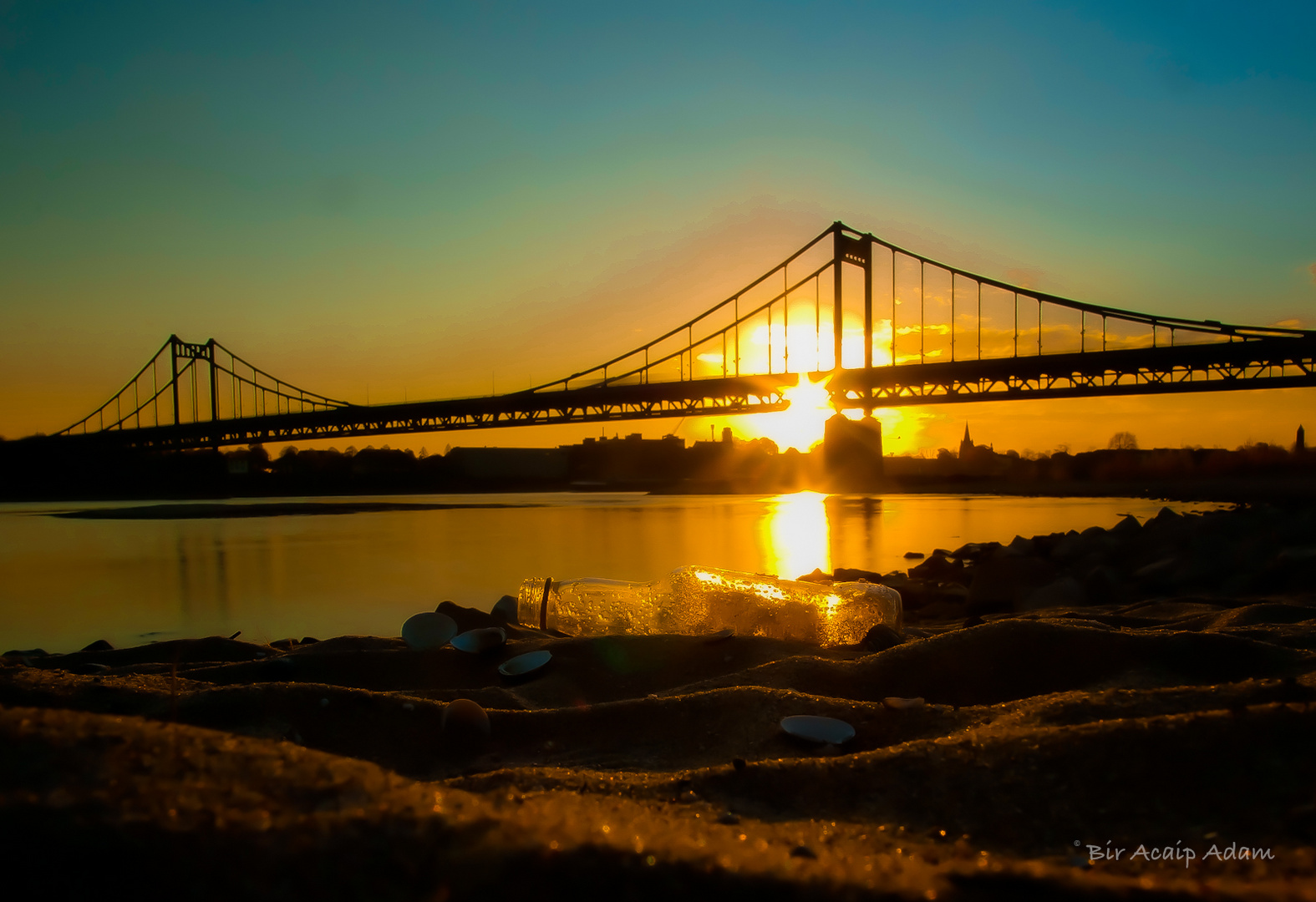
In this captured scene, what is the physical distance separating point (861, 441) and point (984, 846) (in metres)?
24.1

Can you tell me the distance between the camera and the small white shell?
2.22 metres

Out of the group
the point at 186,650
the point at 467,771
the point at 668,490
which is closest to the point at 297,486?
the point at 668,490

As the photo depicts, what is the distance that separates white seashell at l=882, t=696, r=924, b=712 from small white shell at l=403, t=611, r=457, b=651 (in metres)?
1.38

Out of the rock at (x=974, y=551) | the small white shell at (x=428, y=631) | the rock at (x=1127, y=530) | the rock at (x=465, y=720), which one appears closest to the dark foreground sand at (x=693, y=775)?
the rock at (x=465, y=720)

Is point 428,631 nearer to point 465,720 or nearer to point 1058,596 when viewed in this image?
point 465,720

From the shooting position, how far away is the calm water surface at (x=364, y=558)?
159 inches

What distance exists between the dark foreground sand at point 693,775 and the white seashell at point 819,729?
2 cm

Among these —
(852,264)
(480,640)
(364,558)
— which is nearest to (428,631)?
(480,640)

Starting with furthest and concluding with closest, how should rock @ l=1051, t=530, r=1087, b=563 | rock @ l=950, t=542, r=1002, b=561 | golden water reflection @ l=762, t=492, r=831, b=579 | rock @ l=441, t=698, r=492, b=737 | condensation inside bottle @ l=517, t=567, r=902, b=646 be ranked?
golden water reflection @ l=762, t=492, r=831, b=579
rock @ l=950, t=542, r=1002, b=561
rock @ l=1051, t=530, r=1087, b=563
condensation inside bottle @ l=517, t=567, r=902, b=646
rock @ l=441, t=698, r=492, b=737

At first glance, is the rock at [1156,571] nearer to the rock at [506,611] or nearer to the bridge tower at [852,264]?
the rock at [506,611]

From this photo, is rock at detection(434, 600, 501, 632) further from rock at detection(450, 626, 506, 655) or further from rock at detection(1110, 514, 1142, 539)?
rock at detection(1110, 514, 1142, 539)

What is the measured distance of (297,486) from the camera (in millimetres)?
29828

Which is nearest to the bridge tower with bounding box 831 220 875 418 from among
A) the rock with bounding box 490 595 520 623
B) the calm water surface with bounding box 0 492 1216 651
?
the calm water surface with bounding box 0 492 1216 651

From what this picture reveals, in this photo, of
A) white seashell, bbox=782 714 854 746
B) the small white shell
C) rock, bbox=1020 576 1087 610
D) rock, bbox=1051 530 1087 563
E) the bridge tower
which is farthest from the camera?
the bridge tower
